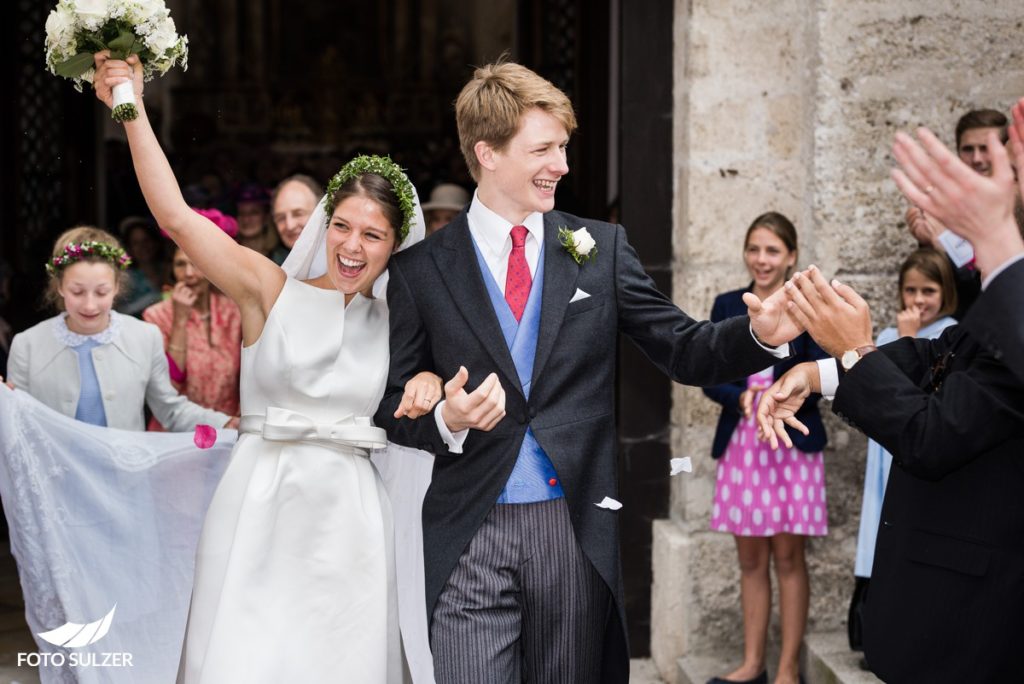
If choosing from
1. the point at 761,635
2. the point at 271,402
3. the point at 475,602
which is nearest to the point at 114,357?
the point at 271,402

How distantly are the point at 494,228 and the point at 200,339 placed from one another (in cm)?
228

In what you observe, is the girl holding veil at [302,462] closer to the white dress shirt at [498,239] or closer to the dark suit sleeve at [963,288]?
the white dress shirt at [498,239]

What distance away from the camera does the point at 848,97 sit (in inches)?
181

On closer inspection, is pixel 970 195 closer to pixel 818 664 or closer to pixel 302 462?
pixel 302 462

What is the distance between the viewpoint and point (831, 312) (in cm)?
265

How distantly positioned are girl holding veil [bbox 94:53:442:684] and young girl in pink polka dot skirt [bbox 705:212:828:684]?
1668 millimetres

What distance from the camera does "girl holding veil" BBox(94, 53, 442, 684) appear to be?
10.4ft

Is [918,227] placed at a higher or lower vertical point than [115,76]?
lower

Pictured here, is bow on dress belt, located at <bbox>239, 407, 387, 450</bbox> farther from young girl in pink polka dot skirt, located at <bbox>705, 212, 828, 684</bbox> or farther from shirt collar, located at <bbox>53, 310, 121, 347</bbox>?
young girl in pink polka dot skirt, located at <bbox>705, 212, 828, 684</bbox>

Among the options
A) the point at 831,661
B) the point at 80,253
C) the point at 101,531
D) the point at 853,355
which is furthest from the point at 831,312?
the point at 80,253

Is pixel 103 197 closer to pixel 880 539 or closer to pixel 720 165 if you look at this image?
pixel 720 165

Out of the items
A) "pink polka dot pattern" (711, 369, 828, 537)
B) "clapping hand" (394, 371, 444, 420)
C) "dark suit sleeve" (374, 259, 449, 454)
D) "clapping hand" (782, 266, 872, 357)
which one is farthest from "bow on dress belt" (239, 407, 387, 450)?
"pink polka dot pattern" (711, 369, 828, 537)

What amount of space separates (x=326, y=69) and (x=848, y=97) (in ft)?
42.1

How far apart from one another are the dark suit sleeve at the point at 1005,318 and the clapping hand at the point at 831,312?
1.24 ft
